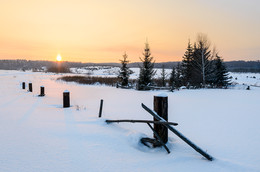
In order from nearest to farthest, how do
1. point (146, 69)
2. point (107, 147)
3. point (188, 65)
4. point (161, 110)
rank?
point (107, 147) < point (161, 110) < point (146, 69) < point (188, 65)

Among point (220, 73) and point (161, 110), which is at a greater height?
point (220, 73)

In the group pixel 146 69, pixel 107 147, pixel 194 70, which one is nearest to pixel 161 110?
pixel 107 147

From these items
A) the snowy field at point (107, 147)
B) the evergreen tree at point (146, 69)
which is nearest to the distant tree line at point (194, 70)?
the evergreen tree at point (146, 69)

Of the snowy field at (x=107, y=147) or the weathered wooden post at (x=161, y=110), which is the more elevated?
the weathered wooden post at (x=161, y=110)

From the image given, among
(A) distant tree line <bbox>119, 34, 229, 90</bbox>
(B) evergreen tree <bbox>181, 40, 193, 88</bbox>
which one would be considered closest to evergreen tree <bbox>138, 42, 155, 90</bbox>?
(A) distant tree line <bbox>119, 34, 229, 90</bbox>

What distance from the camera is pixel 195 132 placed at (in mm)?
6020

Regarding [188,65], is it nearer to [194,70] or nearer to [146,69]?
[194,70]

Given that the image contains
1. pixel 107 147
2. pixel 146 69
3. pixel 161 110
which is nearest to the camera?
pixel 107 147

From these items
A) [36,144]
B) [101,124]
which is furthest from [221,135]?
[36,144]

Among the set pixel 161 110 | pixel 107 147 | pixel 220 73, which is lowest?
pixel 107 147

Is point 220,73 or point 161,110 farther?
point 220,73

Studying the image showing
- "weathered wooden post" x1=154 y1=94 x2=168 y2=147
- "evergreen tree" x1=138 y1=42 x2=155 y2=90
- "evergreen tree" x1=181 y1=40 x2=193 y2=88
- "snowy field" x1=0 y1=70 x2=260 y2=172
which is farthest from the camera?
"evergreen tree" x1=181 y1=40 x2=193 y2=88

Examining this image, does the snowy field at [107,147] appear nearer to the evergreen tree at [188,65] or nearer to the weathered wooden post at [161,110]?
the weathered wooden post at [161,110]

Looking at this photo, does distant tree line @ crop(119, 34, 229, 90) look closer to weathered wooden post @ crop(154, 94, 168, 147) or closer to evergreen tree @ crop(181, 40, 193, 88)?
evergreen tree @ crop(181, 40, 193, 88)
